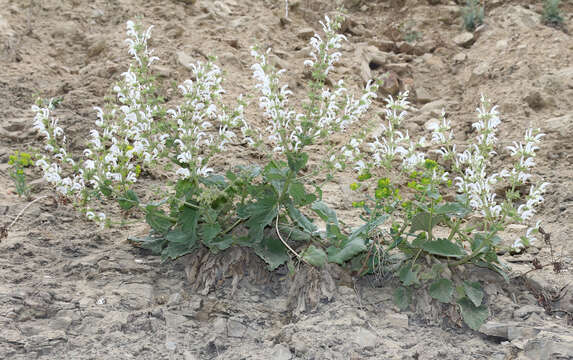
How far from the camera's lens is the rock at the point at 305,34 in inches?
295

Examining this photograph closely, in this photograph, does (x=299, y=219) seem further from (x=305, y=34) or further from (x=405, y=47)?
(x=405, y=47)

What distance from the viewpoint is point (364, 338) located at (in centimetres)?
A: 315

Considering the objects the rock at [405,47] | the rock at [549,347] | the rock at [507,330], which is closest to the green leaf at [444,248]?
the rock at [507,330]

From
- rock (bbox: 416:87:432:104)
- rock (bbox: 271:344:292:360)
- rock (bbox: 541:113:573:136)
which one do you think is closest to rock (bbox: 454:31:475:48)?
rock (bbox: 416:87:432:104)

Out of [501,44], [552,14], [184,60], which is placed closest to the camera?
[184,60]

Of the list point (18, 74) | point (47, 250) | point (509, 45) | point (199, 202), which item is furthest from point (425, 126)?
point (18, 74)

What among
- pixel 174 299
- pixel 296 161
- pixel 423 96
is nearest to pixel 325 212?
pixel 296 161

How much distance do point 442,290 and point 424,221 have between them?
459mm

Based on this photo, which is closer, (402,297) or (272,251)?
(402,297)

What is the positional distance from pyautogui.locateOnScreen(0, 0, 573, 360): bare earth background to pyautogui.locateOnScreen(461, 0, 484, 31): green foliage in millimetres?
136

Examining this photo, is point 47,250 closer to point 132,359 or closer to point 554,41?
point 132,359

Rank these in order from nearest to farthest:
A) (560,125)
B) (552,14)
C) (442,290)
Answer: (442,290)
(560,125)
(552,14)

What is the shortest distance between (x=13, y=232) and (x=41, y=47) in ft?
12.5

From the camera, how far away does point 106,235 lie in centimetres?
430
